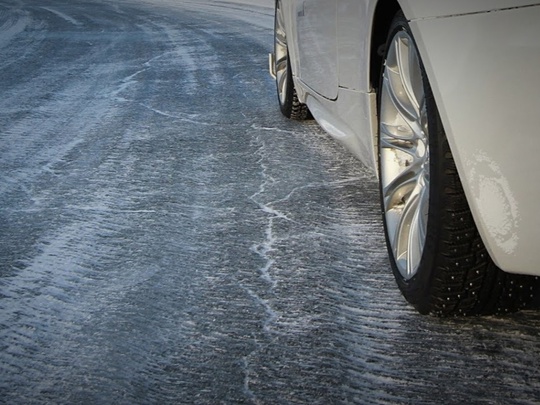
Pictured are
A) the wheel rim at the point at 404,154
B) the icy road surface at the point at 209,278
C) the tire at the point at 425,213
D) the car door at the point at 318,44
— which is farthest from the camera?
the car door at the point at 318,44

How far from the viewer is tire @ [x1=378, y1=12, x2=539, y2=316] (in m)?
2.84

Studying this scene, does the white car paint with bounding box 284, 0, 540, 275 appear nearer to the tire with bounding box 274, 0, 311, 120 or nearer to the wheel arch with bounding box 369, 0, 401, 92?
the wheel arch with bounding box 369, 0, 401, 92

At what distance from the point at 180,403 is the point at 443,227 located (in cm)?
89

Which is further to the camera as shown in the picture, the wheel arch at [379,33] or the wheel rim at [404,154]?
the wheel arch at [379,33]

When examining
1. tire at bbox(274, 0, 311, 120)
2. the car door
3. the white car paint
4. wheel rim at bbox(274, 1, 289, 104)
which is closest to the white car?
the white car paint

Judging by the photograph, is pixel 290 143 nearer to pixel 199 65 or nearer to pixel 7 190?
pixel 7 190

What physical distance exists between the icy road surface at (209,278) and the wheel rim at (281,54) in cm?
23

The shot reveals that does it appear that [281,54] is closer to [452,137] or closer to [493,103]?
[452,137]

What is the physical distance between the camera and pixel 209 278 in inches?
141

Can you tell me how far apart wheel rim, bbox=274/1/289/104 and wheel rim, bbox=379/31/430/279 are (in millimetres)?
3221

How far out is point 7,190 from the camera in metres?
5.11

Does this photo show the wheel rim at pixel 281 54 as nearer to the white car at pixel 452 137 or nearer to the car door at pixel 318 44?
the car door at pixel 318 44

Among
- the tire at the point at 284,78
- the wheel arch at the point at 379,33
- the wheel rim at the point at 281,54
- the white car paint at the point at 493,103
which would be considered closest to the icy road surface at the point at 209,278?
the tire at the point at 284,78

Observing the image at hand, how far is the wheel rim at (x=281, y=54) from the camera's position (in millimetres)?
6801
